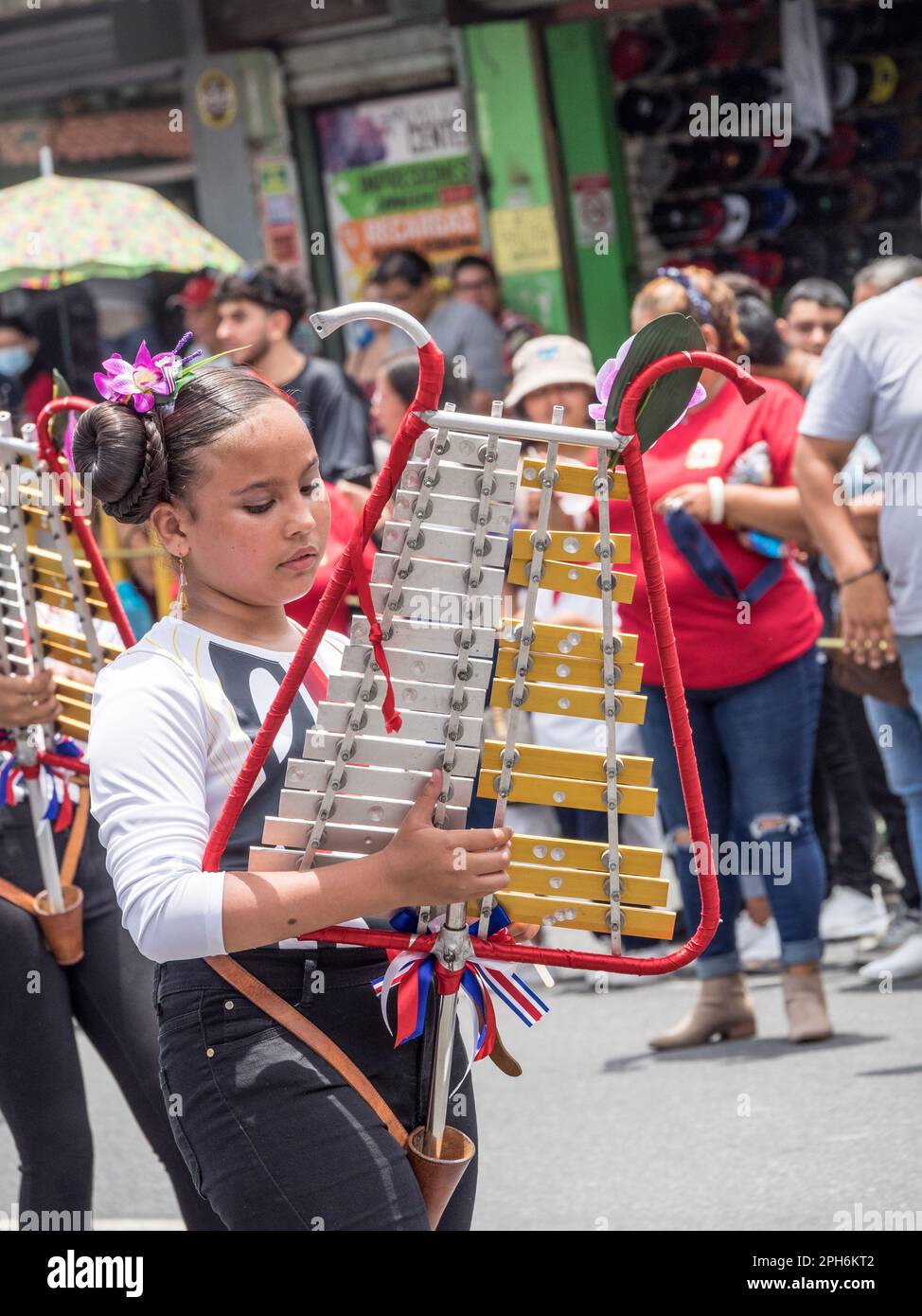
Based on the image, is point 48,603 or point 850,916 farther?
point 850,916

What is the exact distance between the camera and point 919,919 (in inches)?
264

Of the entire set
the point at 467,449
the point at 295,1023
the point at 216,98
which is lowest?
the point at 295,1023

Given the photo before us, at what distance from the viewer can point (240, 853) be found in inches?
95.3

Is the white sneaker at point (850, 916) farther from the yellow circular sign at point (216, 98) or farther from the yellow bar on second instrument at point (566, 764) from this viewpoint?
the yellow circular sign at point (216, 98)

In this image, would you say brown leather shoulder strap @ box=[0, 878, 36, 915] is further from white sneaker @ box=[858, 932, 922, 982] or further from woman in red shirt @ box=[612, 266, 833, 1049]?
white sneaker @ box=[858, 932, 922, 982]

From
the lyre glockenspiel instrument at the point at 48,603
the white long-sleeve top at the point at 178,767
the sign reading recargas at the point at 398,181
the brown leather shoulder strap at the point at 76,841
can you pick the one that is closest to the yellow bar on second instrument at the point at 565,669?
the white long-sleeve top at the point at 178,767

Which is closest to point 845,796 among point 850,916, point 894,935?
point 850,916

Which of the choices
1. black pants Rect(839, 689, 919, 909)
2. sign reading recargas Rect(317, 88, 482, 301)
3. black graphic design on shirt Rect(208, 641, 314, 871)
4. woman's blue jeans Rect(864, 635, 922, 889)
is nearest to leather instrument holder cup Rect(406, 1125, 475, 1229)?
black graphic design on shirt Rect(208, 641, 314, 871)

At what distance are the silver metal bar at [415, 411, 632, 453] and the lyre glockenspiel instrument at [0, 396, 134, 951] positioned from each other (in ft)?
4.64

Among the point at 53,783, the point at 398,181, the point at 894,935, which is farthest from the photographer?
the point at 398,181

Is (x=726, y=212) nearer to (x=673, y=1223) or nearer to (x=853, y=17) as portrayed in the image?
(x=853, y=17)

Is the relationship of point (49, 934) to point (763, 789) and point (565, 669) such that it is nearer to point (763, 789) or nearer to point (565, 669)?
point (565, 669)

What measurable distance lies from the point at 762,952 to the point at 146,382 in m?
4.67

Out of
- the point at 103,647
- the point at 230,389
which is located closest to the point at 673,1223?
the point at 103,647
